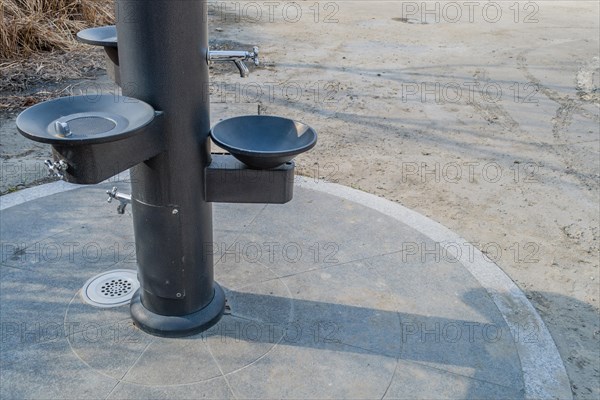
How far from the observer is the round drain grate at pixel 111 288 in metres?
3.19

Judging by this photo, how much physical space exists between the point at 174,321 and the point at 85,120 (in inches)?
45.3

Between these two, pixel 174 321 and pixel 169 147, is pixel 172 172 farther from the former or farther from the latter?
pixel 174 321

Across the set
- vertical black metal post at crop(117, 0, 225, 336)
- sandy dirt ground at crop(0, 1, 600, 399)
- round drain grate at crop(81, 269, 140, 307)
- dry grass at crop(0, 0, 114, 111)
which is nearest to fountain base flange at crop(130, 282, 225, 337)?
vertical black metal post at crop(117, 0, 225, 336)

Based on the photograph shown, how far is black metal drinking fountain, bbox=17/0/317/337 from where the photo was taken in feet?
7.64

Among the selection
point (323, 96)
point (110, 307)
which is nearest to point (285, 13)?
point (323, 96)

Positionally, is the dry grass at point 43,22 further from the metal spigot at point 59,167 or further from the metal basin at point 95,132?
the metal spigot at point 59,167

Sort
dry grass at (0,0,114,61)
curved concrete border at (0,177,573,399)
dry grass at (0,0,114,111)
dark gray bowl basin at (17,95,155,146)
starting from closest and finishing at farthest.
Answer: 1. dark gray bowl basin at (17,95,155,146)
2. curved concrete border at (0,177,573,399)
3. dry grass at (0,0,114,111)
4. dry grass at (0,0,114,61)

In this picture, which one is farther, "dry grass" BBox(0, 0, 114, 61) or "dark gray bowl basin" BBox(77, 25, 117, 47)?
"dry grass" BBox(0, 0, 114, 61)

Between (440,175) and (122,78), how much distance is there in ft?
11.5

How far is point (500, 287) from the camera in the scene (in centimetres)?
350

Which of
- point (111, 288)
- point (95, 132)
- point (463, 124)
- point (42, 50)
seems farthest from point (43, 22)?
point (95, 132)

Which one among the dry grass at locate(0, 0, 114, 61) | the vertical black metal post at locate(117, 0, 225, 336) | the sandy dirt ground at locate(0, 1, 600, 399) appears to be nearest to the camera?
the vertical black metal post at locate(117, 0, 225, 336)

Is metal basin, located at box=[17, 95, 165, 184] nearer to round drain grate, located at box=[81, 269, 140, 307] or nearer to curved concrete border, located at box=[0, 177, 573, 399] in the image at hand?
round drain grate, located at box=[81, 269, 140, 307]

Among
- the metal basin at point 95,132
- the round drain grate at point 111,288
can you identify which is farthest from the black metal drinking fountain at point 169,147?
the round drain grate at point 111,288
